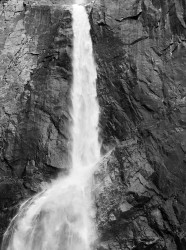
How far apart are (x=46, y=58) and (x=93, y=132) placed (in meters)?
5.13

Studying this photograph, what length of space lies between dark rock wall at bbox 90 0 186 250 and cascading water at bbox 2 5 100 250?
542 mm

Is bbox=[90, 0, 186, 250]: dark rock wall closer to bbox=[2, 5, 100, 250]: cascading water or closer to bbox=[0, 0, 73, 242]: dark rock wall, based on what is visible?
bbox=[2, 5, 100, 250]: cascading water

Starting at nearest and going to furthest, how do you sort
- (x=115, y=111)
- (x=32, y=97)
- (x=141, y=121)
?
(x=141, y=121), (x=115, y=111), (x=32, y=97)

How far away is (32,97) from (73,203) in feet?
Result: 20.5

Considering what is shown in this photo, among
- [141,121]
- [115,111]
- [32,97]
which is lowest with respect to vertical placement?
[141,121]

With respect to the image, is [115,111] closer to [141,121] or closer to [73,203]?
[141,121]

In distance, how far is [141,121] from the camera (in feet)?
51.9

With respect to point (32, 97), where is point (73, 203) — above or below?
below

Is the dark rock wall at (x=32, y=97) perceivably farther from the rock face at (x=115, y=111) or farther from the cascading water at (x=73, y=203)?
the cascading water at (x=73, y=203)

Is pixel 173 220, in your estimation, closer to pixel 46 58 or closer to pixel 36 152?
pixel 36 152

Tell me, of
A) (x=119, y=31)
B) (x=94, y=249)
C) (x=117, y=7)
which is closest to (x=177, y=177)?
(x=94, y=249)

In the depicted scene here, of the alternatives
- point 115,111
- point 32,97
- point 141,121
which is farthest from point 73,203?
point 32,97

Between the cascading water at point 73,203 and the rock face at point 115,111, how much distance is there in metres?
0.44

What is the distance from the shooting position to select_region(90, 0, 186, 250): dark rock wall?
43.4 feet
